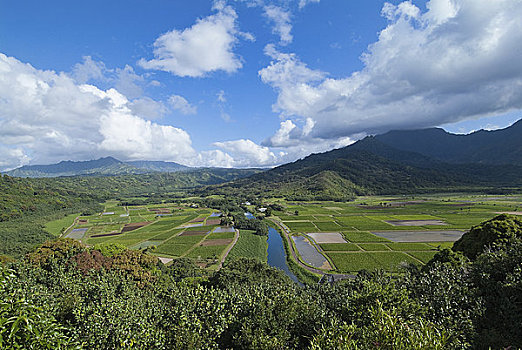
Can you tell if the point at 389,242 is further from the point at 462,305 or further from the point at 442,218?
the point at 462,305

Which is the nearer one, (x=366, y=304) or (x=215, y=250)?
(x=366, y=304)

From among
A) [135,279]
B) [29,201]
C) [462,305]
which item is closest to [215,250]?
[135,279]

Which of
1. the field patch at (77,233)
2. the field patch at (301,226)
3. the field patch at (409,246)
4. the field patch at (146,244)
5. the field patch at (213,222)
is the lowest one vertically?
the field patch at (409,246)

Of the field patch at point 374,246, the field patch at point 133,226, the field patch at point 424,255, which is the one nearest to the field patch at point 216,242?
the field patch at point 374,246

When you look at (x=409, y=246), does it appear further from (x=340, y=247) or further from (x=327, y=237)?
(x=327, y=237)

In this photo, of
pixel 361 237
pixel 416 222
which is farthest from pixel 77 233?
pixel 416 222

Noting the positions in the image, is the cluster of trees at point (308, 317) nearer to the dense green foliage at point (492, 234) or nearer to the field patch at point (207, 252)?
the dense green foliage at point (492, 234)
